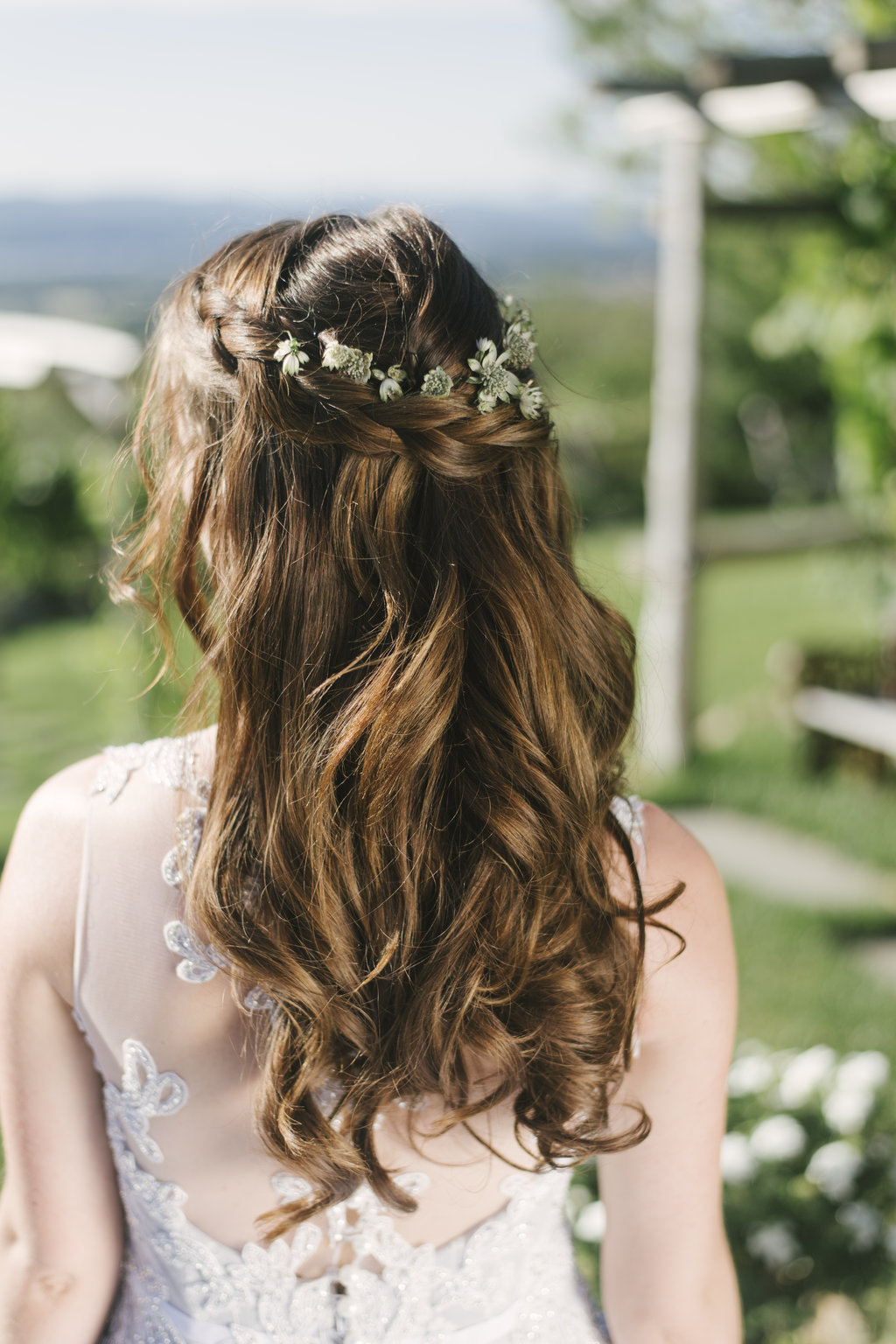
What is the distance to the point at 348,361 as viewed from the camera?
95cm

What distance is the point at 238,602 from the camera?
102cm

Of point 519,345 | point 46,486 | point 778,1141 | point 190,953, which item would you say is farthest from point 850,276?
point 190,953

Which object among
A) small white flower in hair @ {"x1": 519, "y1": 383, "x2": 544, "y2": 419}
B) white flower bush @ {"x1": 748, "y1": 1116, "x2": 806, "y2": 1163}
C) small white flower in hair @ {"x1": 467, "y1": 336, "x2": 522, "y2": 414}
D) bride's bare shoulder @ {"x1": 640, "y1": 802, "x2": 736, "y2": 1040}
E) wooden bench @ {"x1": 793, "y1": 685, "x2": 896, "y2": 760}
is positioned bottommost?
wooden bench @ {"x1": 793, "y1": 685, "x2": 896, "y2": 760}

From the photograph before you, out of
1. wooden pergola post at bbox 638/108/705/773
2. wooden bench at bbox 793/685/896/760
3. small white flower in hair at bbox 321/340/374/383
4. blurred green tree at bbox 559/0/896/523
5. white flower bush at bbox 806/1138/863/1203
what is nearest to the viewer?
small white flower in hair at bbox 321/340/374/383

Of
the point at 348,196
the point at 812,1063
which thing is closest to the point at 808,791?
the point at 812,1063

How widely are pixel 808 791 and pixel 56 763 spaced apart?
387 cm

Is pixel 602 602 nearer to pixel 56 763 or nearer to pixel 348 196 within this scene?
pixel 348 196

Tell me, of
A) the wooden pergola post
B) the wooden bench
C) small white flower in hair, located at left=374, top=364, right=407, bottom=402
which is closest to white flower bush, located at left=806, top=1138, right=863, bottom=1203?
small white flower in hair, located at left=374, top=364, right=407, bottom=402

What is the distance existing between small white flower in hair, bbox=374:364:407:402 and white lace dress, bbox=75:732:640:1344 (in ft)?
1.36

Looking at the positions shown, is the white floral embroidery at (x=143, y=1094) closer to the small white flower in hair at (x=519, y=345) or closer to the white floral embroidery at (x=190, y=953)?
the white floral embroidery at (x=190, y=953)

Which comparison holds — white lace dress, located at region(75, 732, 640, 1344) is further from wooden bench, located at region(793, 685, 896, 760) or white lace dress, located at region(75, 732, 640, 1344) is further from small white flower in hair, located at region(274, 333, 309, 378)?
wooden bench, located at region(793, 685, 896, 760)

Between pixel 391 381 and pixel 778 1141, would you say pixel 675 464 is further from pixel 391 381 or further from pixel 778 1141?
pixel 391 381

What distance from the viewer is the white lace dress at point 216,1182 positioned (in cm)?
109

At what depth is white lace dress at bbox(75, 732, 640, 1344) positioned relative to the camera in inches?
42.9
